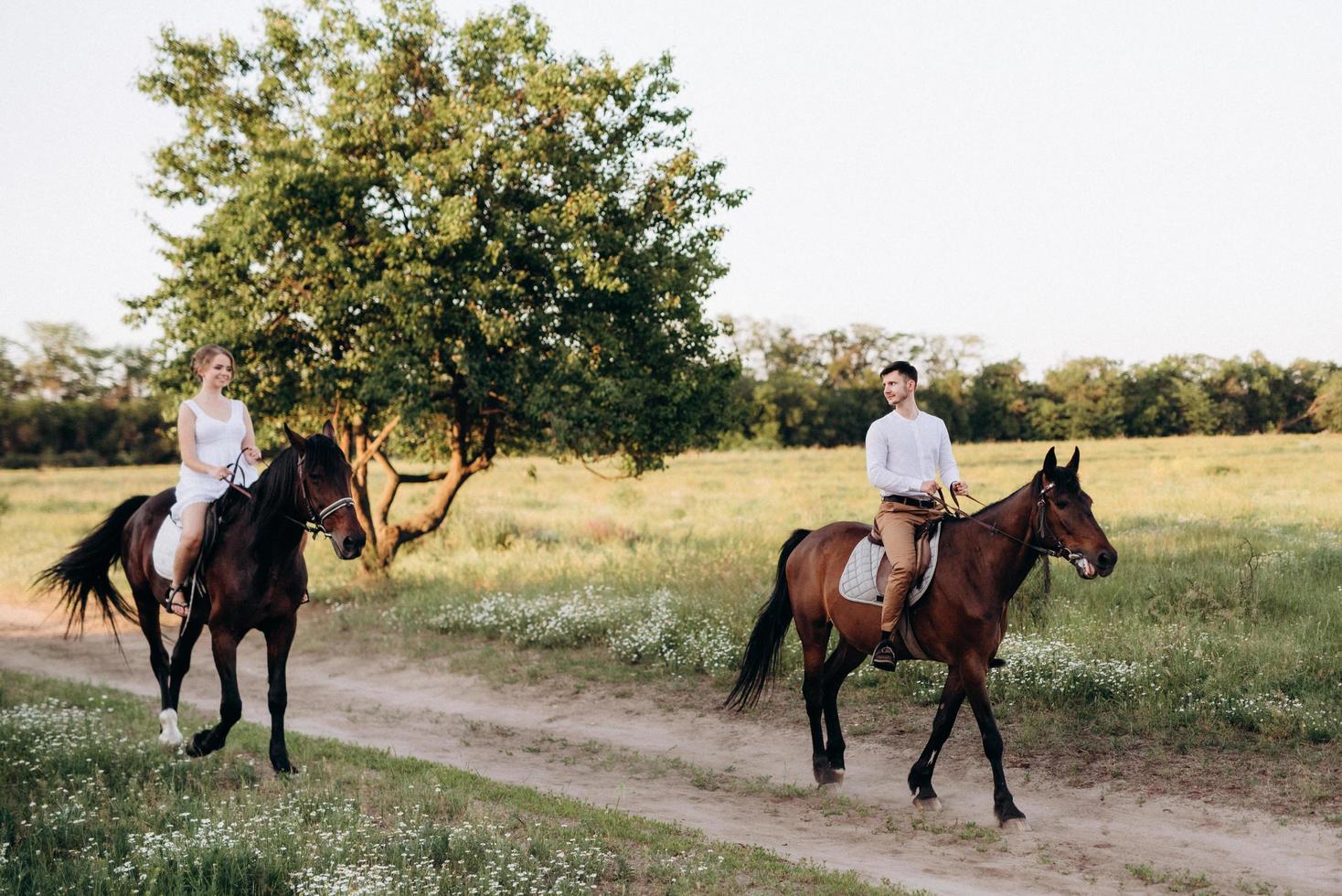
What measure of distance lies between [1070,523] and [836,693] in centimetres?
257

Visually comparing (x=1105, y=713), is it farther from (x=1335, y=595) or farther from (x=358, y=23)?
(x=358, y=23)

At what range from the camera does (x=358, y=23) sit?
16.1 meters

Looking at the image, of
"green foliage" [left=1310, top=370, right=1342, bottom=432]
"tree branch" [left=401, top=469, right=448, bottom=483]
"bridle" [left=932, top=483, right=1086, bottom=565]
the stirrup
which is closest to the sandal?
the stirrup

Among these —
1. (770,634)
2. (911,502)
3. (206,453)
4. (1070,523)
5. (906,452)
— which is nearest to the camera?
(1070,523)

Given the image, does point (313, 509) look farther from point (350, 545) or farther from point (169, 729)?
point (169, 729)

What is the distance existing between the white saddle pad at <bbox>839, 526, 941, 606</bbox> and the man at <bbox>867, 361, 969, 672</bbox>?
0.12 m

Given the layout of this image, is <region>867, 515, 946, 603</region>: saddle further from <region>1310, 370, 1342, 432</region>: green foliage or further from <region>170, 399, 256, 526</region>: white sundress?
<region>1310, 370, 1342, 432</region>: green foliage

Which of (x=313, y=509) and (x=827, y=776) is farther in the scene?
(x=827, y=776)

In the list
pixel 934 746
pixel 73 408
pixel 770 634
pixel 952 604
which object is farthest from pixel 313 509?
pixel 73 408

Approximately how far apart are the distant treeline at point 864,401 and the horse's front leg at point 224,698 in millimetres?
38350

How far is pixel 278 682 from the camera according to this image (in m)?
8.29

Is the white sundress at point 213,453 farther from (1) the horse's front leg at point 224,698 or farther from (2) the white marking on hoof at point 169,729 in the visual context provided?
(2) the white marking on hoof at point 169,729

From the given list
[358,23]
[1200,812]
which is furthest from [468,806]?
[358,23]

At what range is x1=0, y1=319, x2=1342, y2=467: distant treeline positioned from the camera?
146 feet
